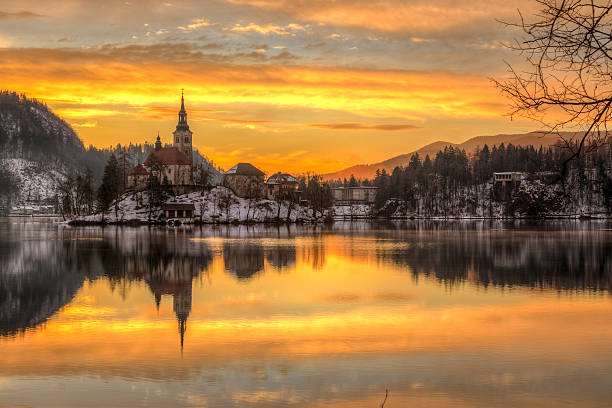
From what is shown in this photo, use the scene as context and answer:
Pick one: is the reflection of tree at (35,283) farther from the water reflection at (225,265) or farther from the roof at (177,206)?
the roof at (177,206)

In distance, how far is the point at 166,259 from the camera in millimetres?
54000

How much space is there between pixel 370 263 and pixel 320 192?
14366 centimetres

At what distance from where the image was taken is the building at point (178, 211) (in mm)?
157750

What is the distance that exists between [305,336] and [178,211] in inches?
5537

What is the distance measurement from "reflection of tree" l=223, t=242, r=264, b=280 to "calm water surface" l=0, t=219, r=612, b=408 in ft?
2.07

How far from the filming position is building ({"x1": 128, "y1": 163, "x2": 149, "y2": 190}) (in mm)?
178125

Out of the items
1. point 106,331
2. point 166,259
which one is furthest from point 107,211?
point 106,331

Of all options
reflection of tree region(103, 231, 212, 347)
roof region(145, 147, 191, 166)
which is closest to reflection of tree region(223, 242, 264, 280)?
reflection of tree region(103, 231, 212, 347)

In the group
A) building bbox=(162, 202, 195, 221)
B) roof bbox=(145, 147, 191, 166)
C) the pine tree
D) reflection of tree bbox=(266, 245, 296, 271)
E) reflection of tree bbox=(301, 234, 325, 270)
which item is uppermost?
roof bbox=(145, 147, 191, 166)

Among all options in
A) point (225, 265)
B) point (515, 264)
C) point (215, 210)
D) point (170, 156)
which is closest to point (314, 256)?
point (225, 265)

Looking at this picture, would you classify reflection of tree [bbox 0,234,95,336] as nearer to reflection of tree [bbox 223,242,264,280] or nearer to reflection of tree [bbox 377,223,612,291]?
reflection of tree [bbox 223,242,264,280]

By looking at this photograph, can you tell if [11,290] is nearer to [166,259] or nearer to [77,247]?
[166,259]

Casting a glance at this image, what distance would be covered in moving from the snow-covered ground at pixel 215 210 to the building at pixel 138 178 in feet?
27.1

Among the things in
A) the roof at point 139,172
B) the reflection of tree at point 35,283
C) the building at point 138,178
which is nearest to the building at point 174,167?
the roof at point 139,172
